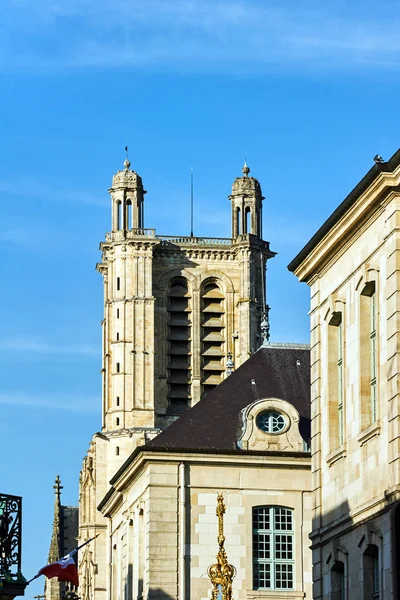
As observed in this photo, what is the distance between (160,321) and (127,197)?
361 inches

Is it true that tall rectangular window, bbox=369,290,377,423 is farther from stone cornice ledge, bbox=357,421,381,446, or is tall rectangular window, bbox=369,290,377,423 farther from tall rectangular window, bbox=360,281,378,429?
stone cornice ledge, bbox=357,421,381,446

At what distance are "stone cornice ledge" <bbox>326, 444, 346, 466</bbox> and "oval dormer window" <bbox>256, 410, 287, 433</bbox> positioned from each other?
18.7 m

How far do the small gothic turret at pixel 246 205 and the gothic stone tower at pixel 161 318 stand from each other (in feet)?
0.23

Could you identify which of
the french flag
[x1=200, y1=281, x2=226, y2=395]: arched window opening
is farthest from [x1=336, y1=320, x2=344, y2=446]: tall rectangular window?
[x1=200, y1=281, x2=226, y2=395]: arched window opening

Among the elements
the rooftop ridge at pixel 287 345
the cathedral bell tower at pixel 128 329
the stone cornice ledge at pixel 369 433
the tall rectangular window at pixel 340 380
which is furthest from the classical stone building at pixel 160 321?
the stone cornice ledge at pixel 369 433

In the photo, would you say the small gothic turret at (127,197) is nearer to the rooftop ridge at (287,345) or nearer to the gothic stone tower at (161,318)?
the gothic stone tower at (161,318)

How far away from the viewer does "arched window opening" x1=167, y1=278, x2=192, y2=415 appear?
121438 mm

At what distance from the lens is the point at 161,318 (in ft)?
405

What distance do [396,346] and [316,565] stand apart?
705 cm

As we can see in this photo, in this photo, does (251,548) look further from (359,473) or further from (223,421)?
(359,473)

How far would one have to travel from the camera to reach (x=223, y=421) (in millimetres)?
53156

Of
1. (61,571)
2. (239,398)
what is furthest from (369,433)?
(239,398)

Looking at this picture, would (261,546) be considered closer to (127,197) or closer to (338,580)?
(338,580)

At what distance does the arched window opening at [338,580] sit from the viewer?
32.8 metres
